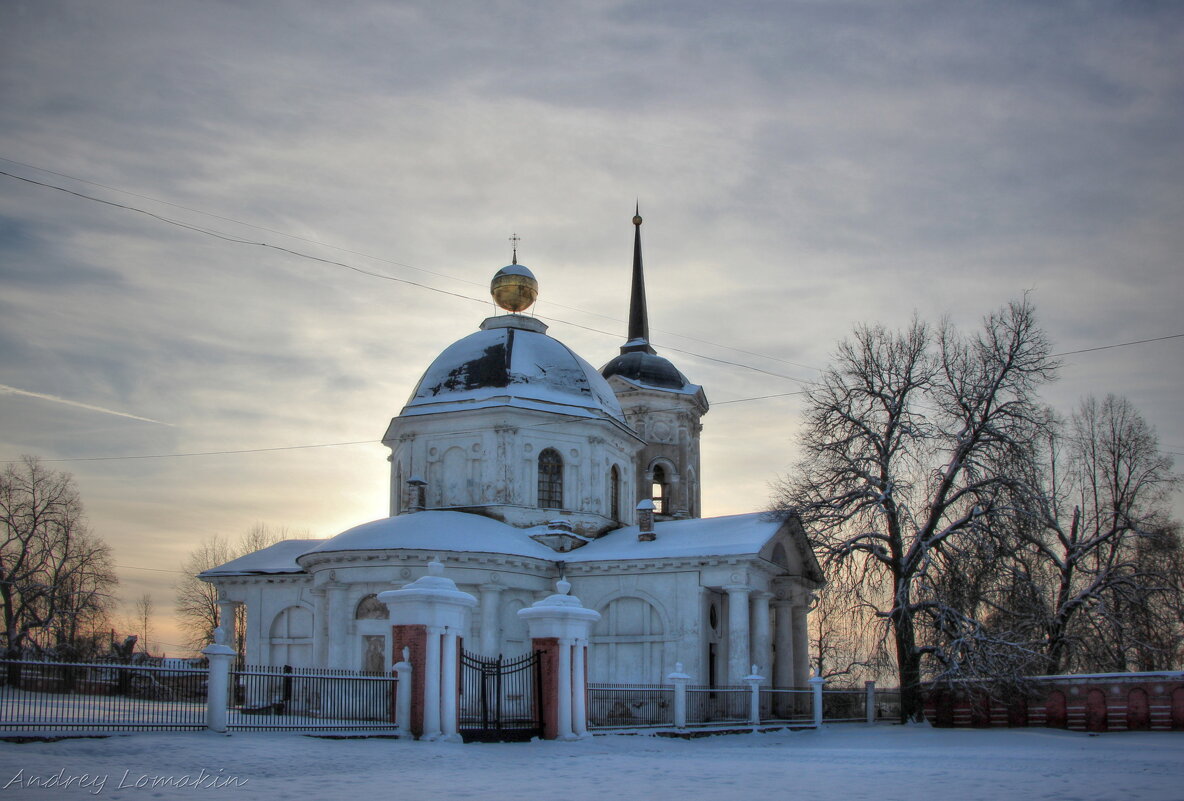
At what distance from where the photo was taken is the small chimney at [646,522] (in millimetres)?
30469

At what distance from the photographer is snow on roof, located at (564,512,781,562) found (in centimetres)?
2839

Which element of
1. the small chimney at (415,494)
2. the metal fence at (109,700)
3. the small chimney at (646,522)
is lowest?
the metal fence at (109,700)

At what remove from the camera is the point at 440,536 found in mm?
28000

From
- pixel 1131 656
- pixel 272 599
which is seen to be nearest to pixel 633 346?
pixel 272 599

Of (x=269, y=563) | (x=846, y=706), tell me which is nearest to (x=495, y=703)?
(x=269, y=563)

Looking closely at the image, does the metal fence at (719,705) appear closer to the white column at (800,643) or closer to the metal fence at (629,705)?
the metal fence at (629,705)

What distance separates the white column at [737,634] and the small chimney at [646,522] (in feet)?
10.2

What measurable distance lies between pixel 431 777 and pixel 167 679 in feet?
18.3

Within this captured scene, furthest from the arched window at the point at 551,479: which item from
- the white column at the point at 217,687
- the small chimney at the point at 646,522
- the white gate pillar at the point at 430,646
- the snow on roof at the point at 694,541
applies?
the white column at the point at 217,687

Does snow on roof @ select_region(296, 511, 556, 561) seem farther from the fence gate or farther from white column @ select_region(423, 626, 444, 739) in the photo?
white column @ select_region(423, 626, 444, 739)

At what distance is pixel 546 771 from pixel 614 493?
70.6ft

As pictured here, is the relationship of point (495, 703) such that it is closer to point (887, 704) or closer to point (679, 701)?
point (679, 701)

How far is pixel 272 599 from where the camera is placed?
3186 centimetres

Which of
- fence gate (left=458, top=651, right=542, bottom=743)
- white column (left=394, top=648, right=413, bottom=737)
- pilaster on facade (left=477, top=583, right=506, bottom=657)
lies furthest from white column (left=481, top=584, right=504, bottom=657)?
white column (left=394, top=648, right=413, bottom=737)
